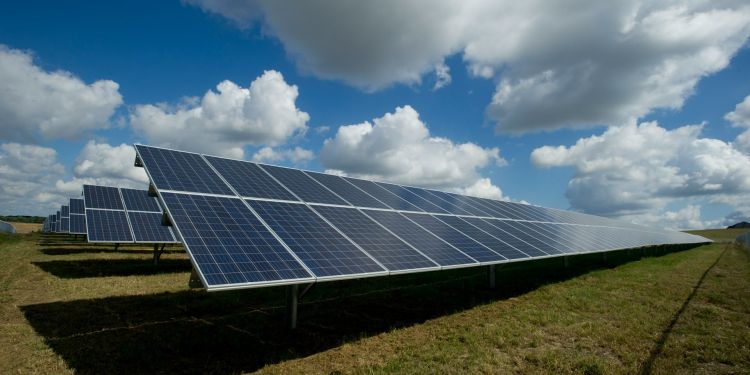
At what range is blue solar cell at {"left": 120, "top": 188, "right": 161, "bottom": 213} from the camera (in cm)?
2834

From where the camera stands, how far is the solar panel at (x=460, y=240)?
527 inches

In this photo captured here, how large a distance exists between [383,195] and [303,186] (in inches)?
179

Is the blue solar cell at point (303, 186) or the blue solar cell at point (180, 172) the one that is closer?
the blue solar cell at point (180, 172)

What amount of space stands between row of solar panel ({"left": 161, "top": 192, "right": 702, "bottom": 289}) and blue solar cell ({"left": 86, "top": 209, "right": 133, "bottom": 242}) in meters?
15.3

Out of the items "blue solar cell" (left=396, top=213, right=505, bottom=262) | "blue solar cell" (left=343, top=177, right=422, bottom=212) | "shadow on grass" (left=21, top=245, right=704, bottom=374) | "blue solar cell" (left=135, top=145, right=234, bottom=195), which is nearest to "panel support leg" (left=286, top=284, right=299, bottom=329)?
"shadow on grass" (left=21, top=245, right=704, bottom=374)

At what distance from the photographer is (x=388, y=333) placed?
10602mm

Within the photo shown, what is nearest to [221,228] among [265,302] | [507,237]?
[265,302]

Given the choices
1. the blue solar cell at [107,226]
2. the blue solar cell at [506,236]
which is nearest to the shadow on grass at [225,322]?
the blue solar cell at [506,236]

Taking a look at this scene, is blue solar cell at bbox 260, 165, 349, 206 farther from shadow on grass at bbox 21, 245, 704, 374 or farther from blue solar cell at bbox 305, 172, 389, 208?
shadow on grass at bbox 21, 245, 704, 374

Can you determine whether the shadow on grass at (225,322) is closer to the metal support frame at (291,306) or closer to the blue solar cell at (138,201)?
A: the metal support frame at (291,306)

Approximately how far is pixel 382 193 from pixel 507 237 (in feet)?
20.0

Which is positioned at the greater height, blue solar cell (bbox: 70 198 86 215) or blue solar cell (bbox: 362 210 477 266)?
blue solar cell (bbox: 70 198 86 215)

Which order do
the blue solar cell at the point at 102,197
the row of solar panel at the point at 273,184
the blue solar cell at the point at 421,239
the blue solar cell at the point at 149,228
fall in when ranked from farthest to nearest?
the blue solar cell at the point at 102,197 → the blue solar cell at the point at 149,228 → the blue solar cell at the point at 421,239 → the row of solar panel at the point at 273,184

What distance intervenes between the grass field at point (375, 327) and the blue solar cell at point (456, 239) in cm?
190
